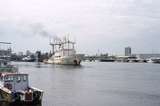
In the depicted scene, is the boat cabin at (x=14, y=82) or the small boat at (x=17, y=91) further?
the boat cabin at (x=14, y=82)

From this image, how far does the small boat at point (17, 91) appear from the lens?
45.6 meters

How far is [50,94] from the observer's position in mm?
61875

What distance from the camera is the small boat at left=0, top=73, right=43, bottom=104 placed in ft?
150

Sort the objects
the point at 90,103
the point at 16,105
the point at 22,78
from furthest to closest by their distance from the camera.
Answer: the point at 90,103
the point at 22,78
the point at 16,105

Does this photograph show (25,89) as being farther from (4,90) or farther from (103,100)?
(103,100)

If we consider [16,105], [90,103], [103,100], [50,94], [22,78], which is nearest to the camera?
[16,105]

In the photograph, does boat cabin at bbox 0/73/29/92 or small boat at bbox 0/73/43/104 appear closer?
small boat at bbox 0/73/43/104

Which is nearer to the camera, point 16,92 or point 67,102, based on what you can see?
point 16,92

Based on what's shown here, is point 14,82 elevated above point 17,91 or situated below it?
above

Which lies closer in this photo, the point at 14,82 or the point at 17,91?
the point at 17,91

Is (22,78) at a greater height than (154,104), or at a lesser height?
greater

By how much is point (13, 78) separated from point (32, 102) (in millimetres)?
4630

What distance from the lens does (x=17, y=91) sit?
46562 millimetres

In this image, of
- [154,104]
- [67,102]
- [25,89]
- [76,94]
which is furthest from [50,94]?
[154,104]
